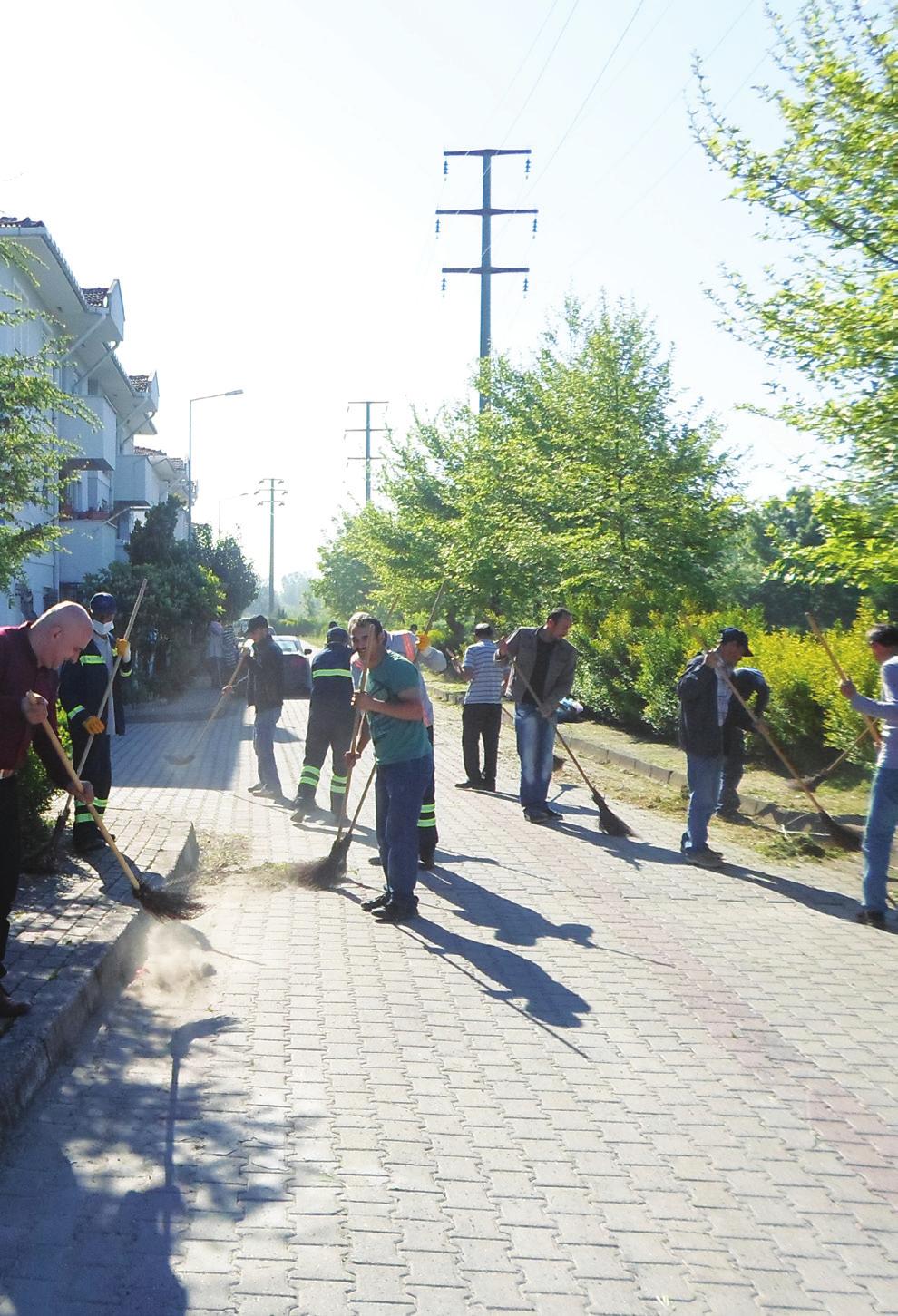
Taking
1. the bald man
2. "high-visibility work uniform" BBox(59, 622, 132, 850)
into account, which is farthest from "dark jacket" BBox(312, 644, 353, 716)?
the bald man

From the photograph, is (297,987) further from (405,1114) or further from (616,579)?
(616,579)

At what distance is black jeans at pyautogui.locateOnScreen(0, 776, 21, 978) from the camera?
553 centimetres

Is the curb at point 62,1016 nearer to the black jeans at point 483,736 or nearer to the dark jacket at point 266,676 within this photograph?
the dark jacket at point 266,676

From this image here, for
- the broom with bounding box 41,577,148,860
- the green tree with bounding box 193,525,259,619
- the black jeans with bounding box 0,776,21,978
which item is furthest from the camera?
the green tree with bounding box 193,525,259,619

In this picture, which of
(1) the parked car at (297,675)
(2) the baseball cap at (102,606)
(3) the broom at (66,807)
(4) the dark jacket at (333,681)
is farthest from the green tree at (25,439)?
(1) the parked car at (297,675)

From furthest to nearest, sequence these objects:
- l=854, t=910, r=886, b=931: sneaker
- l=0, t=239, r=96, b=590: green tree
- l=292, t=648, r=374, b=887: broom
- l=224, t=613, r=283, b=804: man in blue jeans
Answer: l=224, t=613, r=283, b=804: man in blue jeans → l=0, t=239, r=96, b=590: green tree → l=292, t=648, r=374, b=887: broom → l=854, t=910, r=886, b=931: sneaker

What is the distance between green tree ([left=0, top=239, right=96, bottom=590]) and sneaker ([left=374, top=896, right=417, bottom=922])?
493cm

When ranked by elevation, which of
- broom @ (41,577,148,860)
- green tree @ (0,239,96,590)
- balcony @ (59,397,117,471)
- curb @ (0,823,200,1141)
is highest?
balcony @ (59,397,117,471)

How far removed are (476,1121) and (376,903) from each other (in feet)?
10.9

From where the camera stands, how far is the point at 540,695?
11836 mm

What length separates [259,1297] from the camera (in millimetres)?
3498

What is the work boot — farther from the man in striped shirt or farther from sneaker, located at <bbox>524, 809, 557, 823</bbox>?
the man in striped shirt

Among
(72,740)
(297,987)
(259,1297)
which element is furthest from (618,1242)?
(72,740)

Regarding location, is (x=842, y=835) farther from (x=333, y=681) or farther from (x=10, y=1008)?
(x=10, y=1008)
